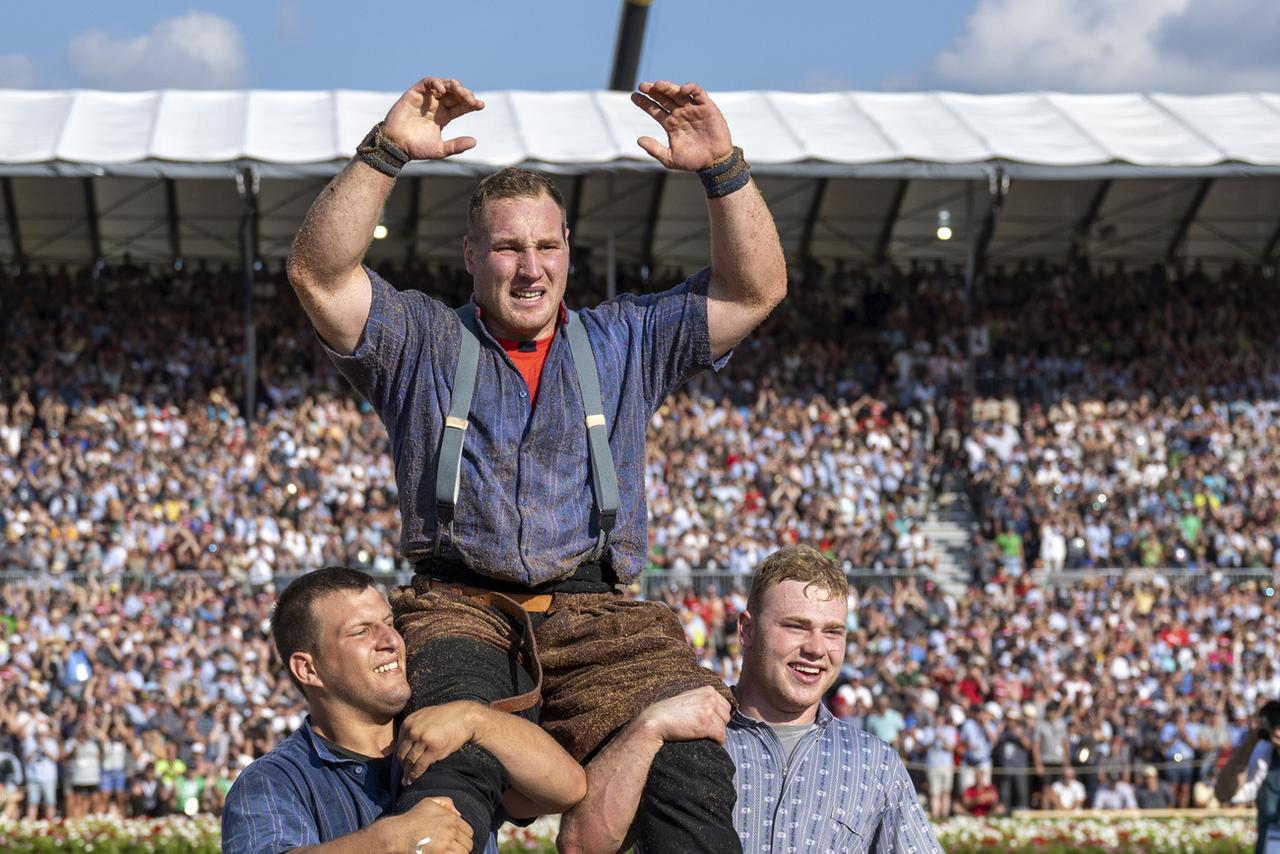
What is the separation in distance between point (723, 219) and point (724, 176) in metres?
0.09

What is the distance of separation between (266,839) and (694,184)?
71.6 ft

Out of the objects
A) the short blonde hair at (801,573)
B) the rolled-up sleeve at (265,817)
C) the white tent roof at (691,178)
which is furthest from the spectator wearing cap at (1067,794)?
the rolled-up sleeve at (265,817)

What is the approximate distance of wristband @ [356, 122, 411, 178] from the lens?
3.73m

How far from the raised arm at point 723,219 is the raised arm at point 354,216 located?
42 centimetres

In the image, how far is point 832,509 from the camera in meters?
20.5

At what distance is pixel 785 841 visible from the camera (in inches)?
162

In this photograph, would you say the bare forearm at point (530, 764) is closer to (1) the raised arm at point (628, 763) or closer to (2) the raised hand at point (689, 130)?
(1) the raised arm at point (628, 763)

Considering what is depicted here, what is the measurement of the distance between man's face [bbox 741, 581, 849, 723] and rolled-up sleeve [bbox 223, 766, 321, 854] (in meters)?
1.11

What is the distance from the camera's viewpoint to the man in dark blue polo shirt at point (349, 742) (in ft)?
11.7

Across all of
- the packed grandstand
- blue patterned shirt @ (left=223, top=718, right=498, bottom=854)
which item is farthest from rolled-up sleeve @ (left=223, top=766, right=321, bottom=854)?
the packed grandstand

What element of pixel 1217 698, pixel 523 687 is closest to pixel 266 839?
pixel 523 687

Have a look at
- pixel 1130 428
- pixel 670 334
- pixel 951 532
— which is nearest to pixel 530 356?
pixel 670 334

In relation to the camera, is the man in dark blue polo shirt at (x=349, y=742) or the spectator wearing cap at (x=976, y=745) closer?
the man in dark blue polo shirt at (x=349, y=742)

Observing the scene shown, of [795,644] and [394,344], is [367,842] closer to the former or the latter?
[394,344]
